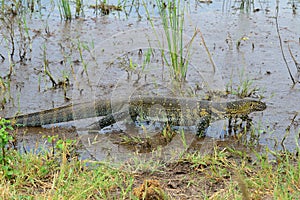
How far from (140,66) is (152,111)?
164 centimetres

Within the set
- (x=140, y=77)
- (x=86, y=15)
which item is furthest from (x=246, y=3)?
(x=140, y=77)

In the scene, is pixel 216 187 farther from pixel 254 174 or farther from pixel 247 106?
pixel 247 106

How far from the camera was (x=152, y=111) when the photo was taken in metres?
6.00

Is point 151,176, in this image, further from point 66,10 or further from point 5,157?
point 66,10

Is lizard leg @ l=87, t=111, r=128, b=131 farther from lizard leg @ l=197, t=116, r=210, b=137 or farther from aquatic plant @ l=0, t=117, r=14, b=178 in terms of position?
aquatic plant @ l=0, t=117, r=14, b=178

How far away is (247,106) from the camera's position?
5.72 meters

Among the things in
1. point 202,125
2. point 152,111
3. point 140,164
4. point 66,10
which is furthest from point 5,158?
point 66,10

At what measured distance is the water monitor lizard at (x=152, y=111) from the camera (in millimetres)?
5730

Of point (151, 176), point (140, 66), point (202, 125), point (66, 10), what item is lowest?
point (151, 176)

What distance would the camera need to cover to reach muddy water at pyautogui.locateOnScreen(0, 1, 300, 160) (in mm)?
5746

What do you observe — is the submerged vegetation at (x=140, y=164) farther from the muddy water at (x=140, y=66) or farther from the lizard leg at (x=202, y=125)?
the lizard leg at (x=202, y=125)

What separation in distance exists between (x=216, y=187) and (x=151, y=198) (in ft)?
2.20

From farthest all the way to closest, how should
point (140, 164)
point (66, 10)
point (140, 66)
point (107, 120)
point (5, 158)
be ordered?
point (66, 10), point (140, 66), point (107, 120), point (140, 164), point (5, 158)

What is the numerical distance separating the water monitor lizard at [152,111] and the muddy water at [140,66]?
0.13m
